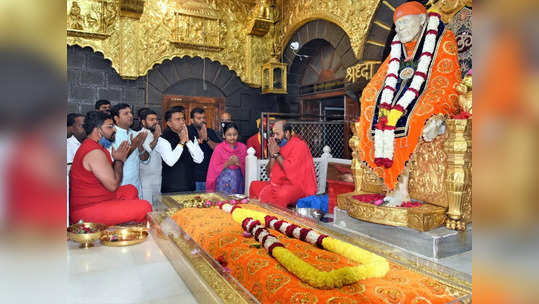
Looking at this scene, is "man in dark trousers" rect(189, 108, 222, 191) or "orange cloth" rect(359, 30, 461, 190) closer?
"orange cloth" rect(359, 30, 461, 190)

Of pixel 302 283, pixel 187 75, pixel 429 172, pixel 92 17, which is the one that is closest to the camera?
pixel 302 283

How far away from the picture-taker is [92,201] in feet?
10.9

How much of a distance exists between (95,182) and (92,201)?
0.18m

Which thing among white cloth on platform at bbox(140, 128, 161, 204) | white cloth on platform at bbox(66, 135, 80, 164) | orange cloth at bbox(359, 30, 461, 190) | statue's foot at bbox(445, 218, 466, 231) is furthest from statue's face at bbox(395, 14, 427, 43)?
white cloth on platform at bbox(66, 135, 80, 164)

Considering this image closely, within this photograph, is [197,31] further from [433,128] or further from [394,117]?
[433,128]

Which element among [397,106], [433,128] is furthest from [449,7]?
[433,128]

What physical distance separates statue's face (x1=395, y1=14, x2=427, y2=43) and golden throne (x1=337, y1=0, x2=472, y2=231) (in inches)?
24.8

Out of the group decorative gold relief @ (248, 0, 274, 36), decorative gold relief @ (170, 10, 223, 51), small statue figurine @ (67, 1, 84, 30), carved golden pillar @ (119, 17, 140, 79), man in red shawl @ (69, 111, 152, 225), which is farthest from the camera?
decorative gold relief @ (248, 0, 274, 36)

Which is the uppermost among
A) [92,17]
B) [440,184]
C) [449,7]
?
[92,17]

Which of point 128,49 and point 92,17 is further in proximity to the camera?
point 128,49

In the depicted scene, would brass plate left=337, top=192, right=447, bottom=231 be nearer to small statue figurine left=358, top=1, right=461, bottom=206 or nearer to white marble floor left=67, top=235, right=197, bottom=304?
small statue figurine left=358, top=1, right=461, bottom=206

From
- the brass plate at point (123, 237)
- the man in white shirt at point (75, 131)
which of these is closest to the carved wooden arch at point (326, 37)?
the man in white shirt at point (75, 131)

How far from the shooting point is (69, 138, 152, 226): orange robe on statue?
3.23 m
